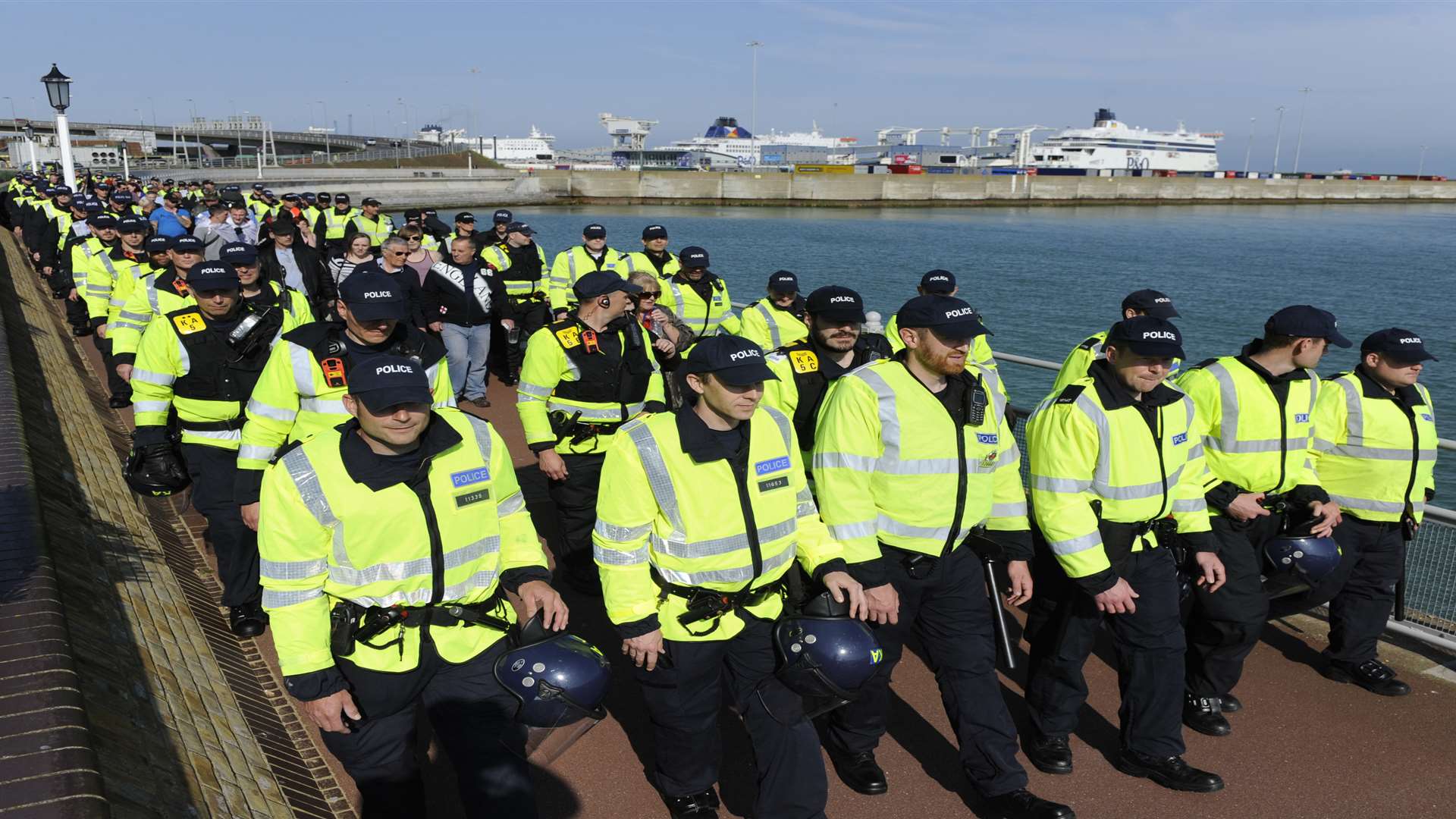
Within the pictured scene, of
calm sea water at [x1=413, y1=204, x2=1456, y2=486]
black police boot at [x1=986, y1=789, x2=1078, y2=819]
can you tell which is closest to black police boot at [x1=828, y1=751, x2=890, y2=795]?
black police boot at [x1=986, y1=789, x2=1078, y2=819]

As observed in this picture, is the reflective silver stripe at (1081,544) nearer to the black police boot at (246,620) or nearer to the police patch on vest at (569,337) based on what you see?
the police patch on vest at (569,337)

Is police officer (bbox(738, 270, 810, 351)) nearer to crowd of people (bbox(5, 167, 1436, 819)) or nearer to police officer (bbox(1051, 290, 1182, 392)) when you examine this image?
crowd of people (bbox(5, 167, 1436, 819))

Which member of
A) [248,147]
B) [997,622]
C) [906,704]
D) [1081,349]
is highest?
[248,147]

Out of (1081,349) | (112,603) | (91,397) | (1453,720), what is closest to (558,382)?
(112,603)

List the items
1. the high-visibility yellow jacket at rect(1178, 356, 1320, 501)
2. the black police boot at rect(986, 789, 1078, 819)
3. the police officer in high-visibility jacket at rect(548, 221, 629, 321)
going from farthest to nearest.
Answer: the police officer in high-visibility jacket at rect(548, 221, 629, 321)
the high-visibility yellow jacket at rect(1178, 356, 1320, 501)
the black police boot at rect(986, 789, 1078, 819)

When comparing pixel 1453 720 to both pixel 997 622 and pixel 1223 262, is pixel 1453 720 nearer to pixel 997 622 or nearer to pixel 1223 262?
pixel 997 622

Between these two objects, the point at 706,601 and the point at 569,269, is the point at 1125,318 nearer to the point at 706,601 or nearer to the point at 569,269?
the point at 706,601

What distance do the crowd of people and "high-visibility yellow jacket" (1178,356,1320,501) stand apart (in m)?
0.01

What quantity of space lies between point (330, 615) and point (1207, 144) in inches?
5775

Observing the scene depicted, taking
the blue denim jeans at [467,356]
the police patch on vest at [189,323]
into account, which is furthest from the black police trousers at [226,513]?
the blue denim jeans at [467,356]

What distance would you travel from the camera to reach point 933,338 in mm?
3643

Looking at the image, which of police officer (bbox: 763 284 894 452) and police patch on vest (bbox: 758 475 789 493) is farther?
police officer (bbox: 763 284 894 452)

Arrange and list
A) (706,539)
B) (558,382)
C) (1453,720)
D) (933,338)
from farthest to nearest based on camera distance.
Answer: (558,382)
(1453,720)
(933,338)
(706,539)

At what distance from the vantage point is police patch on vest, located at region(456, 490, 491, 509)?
2961mm
